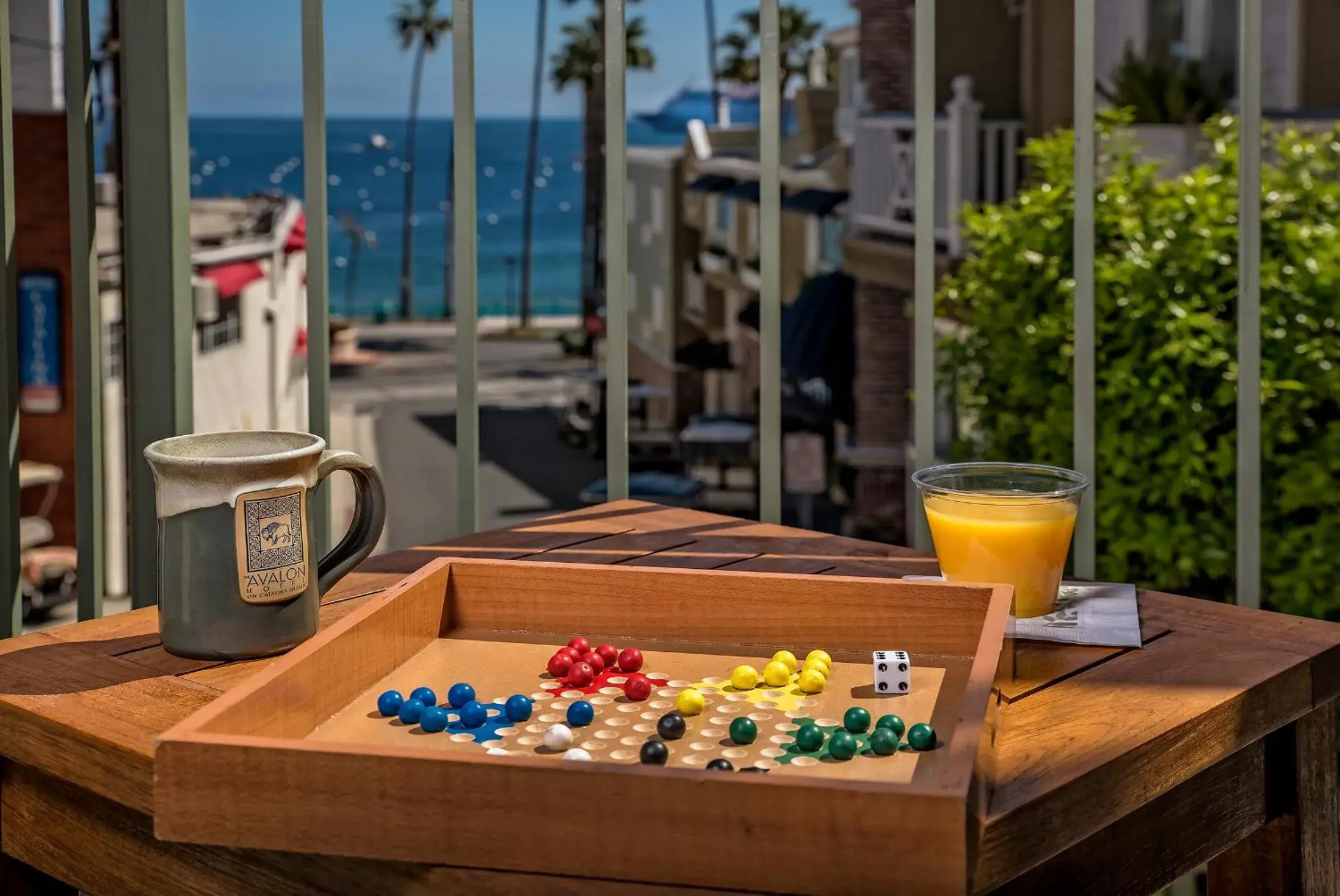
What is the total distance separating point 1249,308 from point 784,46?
23.1 metres

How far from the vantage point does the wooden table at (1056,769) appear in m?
0.69

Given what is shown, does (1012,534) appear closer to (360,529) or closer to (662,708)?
(662,708)

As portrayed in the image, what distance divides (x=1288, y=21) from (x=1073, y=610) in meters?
7.09

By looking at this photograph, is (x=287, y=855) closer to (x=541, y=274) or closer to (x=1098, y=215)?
(x=1098, y=215)

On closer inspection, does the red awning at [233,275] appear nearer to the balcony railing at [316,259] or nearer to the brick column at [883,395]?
the brick column at [883,395]

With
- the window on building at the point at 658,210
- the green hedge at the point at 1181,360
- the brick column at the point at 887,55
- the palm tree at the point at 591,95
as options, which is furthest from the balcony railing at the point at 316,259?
the window on building at the point at 658,210

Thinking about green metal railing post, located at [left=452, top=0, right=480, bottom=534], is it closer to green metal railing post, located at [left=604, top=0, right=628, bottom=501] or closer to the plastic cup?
green metal railing post, located at [left=604, top=0, right=628, bottom=501]

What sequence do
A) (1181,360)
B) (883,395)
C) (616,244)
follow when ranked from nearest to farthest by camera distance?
(616,244)
(1181,360)
(883,395)

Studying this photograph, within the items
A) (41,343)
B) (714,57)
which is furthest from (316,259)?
(714,57)

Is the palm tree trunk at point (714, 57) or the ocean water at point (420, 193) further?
the ocean water at point (420, 193)

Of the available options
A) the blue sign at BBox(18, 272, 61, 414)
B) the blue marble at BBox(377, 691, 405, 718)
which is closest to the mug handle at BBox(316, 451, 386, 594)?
the blue marble at BBox(377, 691, 405, 718)

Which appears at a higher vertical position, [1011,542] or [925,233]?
[925,233]

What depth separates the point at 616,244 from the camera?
4.55 ft

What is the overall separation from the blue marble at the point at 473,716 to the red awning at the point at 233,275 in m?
16.3
